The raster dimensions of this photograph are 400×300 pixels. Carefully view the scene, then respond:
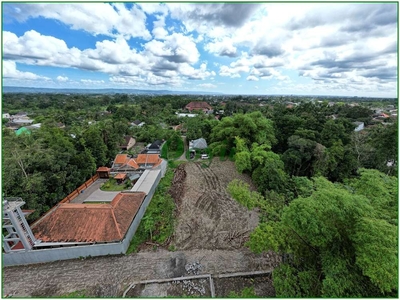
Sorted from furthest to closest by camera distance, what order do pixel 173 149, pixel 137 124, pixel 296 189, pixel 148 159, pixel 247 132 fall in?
pixel 137 124 → pixel 173 149 → pixel 247 132 → pixel 148 159 → pixel 296 189

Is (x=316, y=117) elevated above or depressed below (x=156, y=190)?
above

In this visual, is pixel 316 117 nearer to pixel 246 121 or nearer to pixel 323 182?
pixel 246 121

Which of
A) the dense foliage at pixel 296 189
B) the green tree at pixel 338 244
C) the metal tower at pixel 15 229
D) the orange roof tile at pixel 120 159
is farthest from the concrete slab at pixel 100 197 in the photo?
the green tree at pixel 338 244

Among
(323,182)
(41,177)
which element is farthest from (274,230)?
(41,177)

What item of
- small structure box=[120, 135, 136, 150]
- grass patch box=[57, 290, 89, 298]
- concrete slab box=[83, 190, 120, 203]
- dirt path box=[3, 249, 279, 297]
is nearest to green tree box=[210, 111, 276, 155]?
concrete slab box=[83, 190, 120, 203]

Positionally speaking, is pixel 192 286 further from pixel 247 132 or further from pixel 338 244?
pixel 247 132

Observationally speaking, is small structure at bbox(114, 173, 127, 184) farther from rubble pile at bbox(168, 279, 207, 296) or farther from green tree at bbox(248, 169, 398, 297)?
green tree at bbox(248, 169, 398, 297)

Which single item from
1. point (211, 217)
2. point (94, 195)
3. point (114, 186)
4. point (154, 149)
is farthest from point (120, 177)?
point (211, 217)
